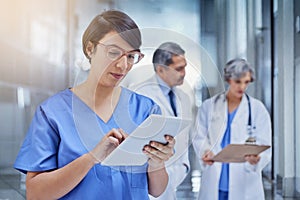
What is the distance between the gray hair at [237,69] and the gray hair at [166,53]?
0.40m

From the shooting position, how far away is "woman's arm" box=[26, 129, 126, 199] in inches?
40.3

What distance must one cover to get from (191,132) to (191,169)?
0.49 metres

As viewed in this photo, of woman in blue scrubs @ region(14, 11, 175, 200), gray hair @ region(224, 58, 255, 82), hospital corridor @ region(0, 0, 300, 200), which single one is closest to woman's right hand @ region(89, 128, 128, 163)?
woman in blue scrubs @ region(14, 11, 175, 200)

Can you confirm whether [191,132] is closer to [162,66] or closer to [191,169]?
[162,66]

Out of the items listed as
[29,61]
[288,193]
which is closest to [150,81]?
[29,61]

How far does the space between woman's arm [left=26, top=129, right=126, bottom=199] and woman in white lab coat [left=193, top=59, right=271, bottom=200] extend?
73 centimetres

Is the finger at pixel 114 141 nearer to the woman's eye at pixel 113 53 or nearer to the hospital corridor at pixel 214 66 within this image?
the woman's eye at pixel 113 53

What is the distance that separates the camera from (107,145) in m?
1.03

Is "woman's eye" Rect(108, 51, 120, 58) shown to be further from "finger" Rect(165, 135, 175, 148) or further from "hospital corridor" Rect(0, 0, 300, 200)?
"hospital corridor" Rect(0, 0, 300, 200)

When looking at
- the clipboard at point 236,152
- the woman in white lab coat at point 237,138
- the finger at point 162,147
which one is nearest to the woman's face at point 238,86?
the woman in white lab coat at point 237,138

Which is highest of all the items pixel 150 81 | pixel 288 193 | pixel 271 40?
pixel 271 40

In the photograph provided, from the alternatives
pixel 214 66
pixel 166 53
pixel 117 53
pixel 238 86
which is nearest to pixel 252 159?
pixel 238 86

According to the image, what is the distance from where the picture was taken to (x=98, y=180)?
3.70 feet

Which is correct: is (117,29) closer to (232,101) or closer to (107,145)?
(107,145)
